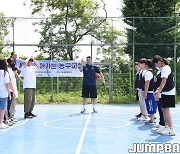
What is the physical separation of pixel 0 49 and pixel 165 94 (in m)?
13.5

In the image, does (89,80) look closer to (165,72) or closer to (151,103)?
(151,103)

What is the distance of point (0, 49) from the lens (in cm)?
1900

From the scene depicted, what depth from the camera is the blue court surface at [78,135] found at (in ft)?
20.2

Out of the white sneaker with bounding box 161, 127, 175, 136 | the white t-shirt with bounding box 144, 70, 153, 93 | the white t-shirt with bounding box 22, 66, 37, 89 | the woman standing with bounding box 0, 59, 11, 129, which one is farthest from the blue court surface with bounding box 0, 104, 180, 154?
the white t-shirt with bounding box 144, 70, 153, 93

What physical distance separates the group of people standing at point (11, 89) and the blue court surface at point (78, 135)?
0.32 metres

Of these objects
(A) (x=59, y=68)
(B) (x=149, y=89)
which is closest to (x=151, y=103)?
(B) (x=149, y=89)

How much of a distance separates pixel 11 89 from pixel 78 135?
93.3 inches

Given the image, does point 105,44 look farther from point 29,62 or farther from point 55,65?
point 29,62

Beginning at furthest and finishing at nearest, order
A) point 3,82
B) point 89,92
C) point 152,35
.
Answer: point 152,35, point 89,92, point 3,82

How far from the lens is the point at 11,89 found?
28.6 feet

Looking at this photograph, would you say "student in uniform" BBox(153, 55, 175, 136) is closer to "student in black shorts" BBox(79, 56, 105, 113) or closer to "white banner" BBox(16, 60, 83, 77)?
"student in black shorts" BBox(79, 56, 105, 113)

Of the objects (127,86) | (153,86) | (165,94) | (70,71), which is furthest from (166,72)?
(127,86)

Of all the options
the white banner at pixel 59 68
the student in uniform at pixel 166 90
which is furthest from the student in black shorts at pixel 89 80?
the student in uniform at pixel 166 90

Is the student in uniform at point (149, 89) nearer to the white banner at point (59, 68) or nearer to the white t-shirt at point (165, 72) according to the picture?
the white t-shirt at point (165, 72)
